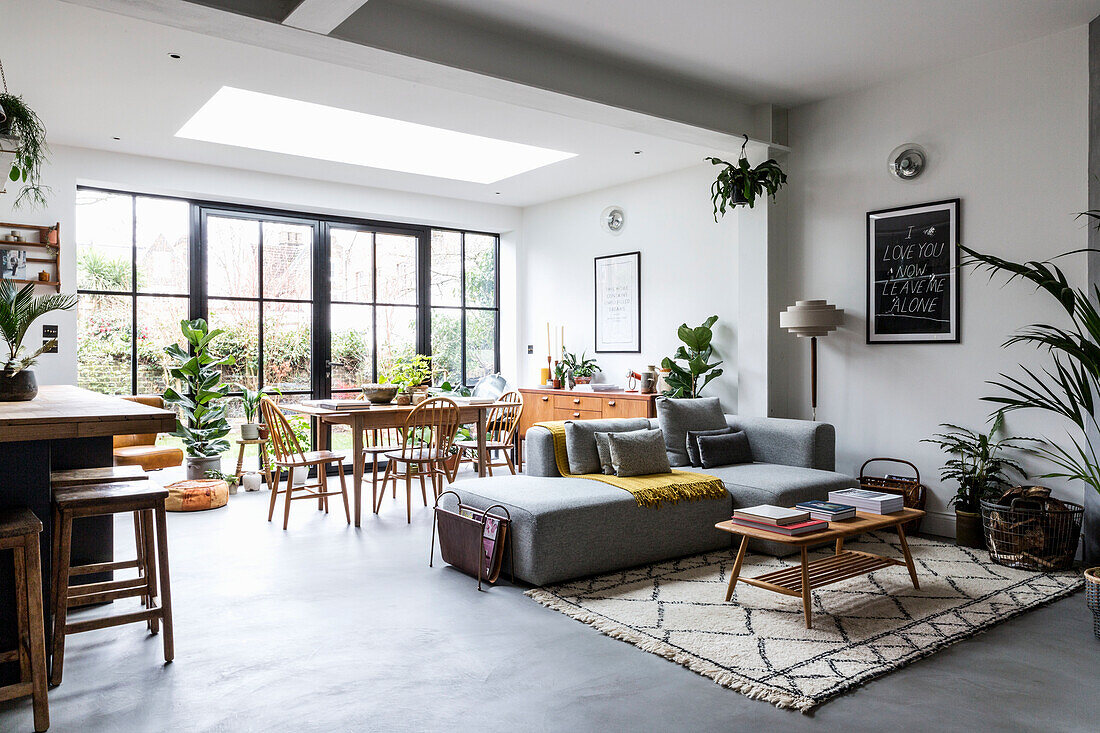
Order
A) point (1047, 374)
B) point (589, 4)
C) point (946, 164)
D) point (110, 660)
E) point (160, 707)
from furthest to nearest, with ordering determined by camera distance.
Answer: point (946, 164) → point (1047, 374) → point (589, 4) → point (110, 660) → point (160, 707)

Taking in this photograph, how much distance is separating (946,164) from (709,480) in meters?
2.46

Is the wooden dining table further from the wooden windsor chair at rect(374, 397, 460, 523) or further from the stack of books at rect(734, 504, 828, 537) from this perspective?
the stack of books at rect(734, 504, 828, 537)

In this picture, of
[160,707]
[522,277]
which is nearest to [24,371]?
[160,707]

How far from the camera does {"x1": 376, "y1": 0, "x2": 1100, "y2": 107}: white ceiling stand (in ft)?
12.7

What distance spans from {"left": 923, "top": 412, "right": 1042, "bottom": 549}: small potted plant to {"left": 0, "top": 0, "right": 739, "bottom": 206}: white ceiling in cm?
283

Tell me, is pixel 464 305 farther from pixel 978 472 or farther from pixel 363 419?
pixel 978 472

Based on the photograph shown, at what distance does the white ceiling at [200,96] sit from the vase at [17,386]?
1.78 meters

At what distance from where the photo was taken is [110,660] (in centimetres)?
286

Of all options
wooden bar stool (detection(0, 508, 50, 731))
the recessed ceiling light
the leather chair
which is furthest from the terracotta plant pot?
the leather chair

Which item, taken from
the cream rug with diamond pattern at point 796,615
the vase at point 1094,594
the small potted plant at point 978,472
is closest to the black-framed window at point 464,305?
the cream rug with diamond pattern at point 796,615

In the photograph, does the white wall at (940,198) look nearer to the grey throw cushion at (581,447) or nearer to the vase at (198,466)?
the grey throw cushion at (581,447)

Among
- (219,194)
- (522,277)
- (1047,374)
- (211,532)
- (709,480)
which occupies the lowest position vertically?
(211,532)

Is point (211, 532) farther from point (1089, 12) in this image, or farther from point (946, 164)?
point (1089, 12)

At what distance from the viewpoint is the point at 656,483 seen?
4281mm
